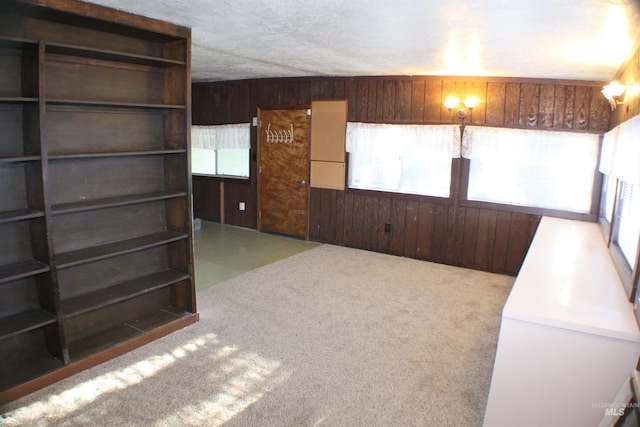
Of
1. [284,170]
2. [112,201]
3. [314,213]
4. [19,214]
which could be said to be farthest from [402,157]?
[19,214]

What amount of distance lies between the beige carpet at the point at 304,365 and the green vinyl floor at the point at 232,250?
1.39 feet

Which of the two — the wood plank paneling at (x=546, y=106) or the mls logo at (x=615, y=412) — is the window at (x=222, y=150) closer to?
the wood plank paneling at (x=546, y=106)

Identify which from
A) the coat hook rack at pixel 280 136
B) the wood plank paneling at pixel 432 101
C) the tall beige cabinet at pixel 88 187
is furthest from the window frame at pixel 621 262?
the coat hook rack at pixel 280 136

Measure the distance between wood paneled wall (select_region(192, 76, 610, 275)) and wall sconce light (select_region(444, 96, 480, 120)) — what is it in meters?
0.07

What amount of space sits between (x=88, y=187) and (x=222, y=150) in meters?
4.37

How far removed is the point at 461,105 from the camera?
521cm

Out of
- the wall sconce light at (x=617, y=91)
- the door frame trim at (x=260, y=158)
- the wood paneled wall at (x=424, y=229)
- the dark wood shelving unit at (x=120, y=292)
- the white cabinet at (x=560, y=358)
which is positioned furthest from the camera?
the door frame trim at (x=260, y=158)

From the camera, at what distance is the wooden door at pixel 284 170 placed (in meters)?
6.41

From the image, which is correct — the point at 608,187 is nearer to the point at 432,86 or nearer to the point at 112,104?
the point at 432,86

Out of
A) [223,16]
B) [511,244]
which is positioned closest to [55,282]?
[223,16]

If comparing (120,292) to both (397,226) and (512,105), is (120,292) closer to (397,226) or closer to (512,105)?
(397,226)

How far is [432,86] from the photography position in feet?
→ 17.5

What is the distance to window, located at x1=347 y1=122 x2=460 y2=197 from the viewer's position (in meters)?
5.36

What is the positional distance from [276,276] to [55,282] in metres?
2.44
